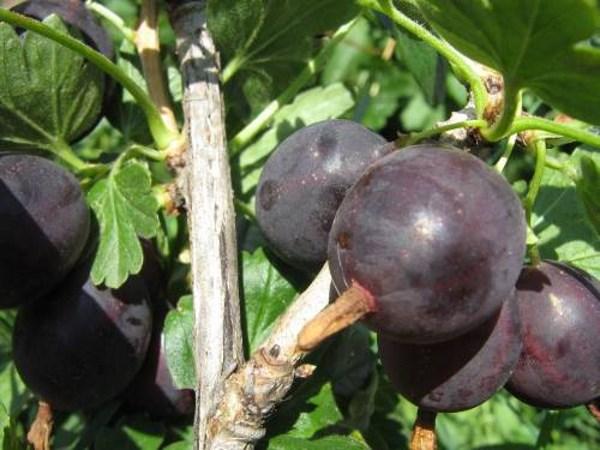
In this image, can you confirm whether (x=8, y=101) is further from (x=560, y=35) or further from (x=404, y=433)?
(x=404, y=433)

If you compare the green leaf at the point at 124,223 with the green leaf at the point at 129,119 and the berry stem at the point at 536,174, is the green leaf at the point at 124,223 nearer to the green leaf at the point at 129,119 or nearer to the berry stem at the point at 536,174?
the green leaf at the point at 129,119

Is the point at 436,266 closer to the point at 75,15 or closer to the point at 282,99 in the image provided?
the point at 282,99

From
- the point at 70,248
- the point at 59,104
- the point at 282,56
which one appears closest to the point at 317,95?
the point at 282,56

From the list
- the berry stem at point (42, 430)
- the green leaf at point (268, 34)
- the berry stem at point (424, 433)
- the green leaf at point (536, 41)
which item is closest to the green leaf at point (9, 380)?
the berry stem at point (42, 430)

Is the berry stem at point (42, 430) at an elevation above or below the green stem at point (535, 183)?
below

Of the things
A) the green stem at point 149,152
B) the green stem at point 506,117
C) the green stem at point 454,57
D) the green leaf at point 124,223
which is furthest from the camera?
the green stem at point 149,152

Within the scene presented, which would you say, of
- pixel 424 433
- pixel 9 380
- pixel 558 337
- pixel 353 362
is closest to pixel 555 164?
pixel 558 337

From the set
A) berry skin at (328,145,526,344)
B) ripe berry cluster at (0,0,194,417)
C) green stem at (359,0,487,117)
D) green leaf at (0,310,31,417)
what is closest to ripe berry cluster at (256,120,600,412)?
berry skin at (328,145,526,344)
